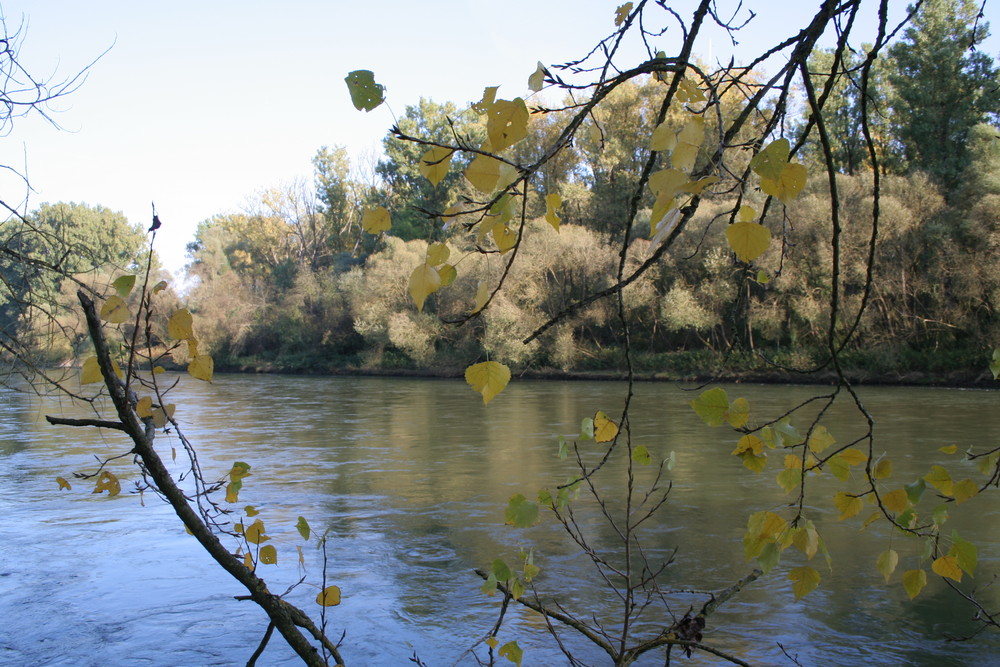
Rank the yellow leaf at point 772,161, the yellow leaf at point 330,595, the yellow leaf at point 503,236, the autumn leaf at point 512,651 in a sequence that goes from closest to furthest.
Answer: the yellow leaf at point 772,161, the yellow leaf at point 503,236, the autumn leaf at point 512,651, the yellow leaf at point 330,595

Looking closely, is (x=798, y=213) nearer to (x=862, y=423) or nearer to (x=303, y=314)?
(x=862, y=423)

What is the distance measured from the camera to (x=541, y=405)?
24562 millimetres

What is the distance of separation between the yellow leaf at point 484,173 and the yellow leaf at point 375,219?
12cm

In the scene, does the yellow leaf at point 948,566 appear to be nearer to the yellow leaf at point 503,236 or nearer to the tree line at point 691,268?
the yellow leaf at point 503,236

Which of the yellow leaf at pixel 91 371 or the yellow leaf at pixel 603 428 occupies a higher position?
the yellow leaf at pixel 91 371

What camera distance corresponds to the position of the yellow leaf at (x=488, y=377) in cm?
107

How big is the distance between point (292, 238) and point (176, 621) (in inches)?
2078

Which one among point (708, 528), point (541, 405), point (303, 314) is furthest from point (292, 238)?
point (708, 528)

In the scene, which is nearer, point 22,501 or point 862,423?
point 22,501

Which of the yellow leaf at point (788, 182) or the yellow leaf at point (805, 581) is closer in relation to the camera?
the yellow leaf at point (788, 182)

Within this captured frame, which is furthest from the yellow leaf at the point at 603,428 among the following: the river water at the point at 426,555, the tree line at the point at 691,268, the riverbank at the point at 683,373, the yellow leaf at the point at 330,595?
the riverbank at the point at 683,373

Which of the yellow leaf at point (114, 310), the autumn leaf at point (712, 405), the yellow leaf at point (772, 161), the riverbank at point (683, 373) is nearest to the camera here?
the yellow leaf at point (772, 161)

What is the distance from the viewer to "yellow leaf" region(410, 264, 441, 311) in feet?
3.10

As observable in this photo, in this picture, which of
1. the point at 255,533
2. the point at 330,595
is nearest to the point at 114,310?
the point at 255,533
